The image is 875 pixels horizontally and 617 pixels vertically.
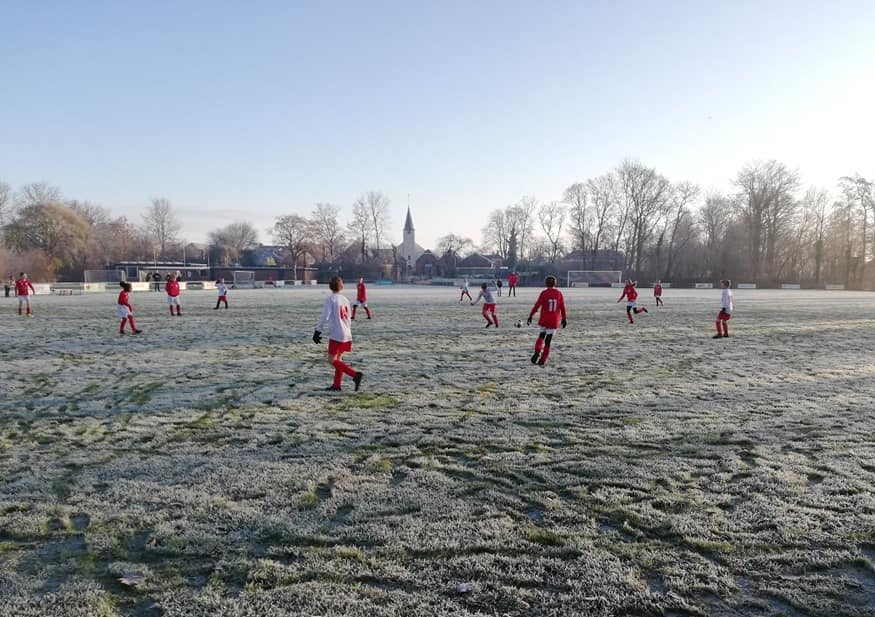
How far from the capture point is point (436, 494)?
4.29 metres

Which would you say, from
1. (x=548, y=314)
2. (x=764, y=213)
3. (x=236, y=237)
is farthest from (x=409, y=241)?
(x=548, y=314)

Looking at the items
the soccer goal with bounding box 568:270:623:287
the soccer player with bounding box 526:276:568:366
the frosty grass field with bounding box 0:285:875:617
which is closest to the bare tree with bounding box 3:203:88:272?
the soccer goal with bounding box 568:270:623:287

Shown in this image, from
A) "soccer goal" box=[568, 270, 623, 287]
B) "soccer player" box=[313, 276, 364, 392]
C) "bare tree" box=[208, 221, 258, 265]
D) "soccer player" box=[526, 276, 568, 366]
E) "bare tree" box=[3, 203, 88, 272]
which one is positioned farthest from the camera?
"bare tree" box=[208, 221, 258, 265]

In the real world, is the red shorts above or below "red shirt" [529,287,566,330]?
below

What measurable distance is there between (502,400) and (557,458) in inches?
100

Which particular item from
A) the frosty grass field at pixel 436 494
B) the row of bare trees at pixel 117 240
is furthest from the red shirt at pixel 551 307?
the row of bare trees at pixel 117 240

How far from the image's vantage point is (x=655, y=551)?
11.1ft

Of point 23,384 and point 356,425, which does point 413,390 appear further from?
point 23,384

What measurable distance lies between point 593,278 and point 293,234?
5215cm

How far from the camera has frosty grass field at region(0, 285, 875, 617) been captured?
296 centimetres

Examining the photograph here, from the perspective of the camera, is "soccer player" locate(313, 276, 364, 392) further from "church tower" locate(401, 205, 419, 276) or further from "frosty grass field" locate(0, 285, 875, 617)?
"church tower" locate(401, 205, 419, 276)

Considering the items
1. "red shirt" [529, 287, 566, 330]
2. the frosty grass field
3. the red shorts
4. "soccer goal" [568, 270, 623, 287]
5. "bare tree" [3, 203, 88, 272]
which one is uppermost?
"bare tree" [3, 203, 88, 272]

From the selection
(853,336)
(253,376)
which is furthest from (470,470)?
(853,336)

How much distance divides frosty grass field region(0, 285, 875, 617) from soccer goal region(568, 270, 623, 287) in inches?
2784
